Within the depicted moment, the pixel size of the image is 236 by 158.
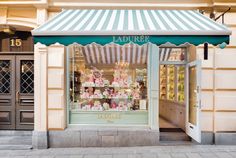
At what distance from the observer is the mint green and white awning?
6.43 m

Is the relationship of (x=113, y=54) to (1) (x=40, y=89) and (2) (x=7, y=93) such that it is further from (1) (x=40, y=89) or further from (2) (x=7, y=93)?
(2) (x=7, y=93)

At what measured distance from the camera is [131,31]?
21.2 feet

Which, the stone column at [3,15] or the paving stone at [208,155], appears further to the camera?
the stone column at [3,15]

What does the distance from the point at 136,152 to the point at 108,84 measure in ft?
7.90

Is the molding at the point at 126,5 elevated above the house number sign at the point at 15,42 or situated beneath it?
elevated above

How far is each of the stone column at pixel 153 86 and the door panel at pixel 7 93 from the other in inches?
178

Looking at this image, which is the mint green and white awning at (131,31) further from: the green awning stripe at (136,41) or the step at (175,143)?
the step at (175,143)

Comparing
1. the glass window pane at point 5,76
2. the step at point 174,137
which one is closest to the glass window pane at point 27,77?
the glass window pane at point 5,76

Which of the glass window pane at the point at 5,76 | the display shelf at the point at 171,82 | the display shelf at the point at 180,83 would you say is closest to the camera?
the glass window pane at the point at 5,76

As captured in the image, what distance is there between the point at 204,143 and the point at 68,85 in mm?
4467

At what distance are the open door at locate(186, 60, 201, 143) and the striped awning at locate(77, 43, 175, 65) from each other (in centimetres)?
150

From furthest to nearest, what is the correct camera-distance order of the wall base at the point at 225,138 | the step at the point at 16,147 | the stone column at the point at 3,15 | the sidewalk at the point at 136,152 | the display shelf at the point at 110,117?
the display shelf at the point at 110,117 → the stone column at the point at 3,15 → the wall base at the point at 225,138 → the step at the point at 16,147 → the sidewalk at the point at 136,152

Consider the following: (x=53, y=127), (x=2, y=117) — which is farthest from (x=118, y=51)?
(x=2, y=117)

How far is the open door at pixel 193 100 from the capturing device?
26.3 feet
